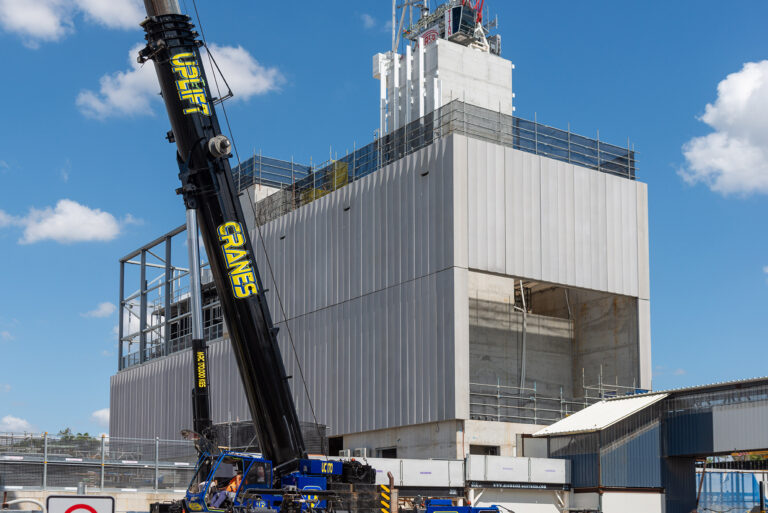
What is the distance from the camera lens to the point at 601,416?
40875 millimetres

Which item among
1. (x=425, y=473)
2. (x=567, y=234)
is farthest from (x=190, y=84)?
(x=567, y=234)

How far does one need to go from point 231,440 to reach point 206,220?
26.8 metres

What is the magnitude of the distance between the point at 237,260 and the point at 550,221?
2547 cm

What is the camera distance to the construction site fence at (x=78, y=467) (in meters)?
34.6

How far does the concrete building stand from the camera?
4359 cm

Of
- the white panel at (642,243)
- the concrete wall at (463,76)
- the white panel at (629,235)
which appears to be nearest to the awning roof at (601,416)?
the white panel at (629,235)

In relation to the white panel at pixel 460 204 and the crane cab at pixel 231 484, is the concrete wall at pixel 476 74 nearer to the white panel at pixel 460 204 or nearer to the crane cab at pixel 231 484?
the white panel at pixel 460 204

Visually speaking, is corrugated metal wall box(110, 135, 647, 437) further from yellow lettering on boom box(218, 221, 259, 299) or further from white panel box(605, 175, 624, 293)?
yellow lettering on boom box(218, 221, 259, 299)

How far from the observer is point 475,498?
39250mm

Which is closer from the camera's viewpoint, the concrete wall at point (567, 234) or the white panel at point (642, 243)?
the concrete wall at point (567, 234)

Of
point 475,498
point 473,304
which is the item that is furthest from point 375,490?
point 473,304

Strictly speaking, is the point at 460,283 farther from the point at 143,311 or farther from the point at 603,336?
the point at 143,311

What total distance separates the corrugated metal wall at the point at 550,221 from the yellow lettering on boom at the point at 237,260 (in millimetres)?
20391

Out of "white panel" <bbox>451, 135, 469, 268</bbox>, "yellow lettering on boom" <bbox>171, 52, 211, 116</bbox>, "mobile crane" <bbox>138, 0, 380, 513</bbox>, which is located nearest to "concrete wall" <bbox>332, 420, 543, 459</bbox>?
"white panel" <bbox>451, 135, 469, 268</bbox>
